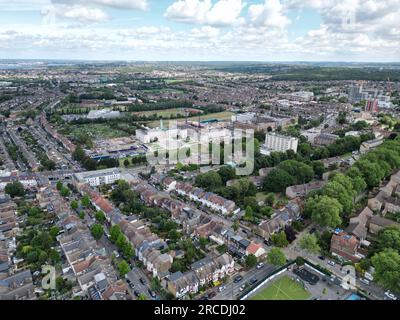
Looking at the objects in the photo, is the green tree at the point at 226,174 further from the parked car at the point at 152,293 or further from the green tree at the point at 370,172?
the parked car at the point at 152,293

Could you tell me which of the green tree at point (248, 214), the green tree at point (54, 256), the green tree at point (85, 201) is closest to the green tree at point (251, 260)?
the green tree at point (248, 214)

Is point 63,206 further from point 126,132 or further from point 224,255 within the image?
point 126,132

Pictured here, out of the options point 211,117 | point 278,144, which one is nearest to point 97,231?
point 278,144

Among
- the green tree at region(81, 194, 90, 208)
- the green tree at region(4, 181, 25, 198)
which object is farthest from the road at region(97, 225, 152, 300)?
the green tree at region(4, 181, 25, 198)

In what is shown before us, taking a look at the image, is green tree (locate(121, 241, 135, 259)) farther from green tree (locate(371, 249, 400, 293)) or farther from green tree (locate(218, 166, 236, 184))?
green tree (locate(371, 249, 400, 293))
